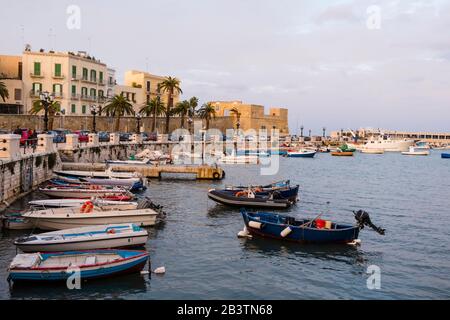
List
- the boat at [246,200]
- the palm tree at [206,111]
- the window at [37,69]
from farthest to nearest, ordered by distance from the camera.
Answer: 1. the palm tree at [206,111]
2. the window at [37,69]
3. the boat at [246,200]

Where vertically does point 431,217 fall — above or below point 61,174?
below

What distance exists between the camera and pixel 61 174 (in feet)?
129

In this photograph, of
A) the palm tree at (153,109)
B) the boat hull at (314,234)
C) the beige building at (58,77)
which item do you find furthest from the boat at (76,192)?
the palm tree at (153,109)

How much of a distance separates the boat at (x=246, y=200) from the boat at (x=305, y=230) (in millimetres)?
7271

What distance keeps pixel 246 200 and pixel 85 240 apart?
15293 mm

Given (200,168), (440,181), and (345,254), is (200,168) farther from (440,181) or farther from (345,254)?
(440,181)

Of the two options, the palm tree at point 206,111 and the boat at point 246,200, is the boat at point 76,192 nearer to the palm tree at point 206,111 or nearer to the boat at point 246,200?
the boat at point 246,200

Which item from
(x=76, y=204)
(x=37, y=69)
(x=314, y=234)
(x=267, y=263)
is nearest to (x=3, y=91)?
(x=37, y=69)

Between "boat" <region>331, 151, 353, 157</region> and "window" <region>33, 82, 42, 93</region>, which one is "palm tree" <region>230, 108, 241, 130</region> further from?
"window" <region>33, 82, 42, 93</region>

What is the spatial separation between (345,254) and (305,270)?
3.54m

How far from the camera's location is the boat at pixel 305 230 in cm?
2436

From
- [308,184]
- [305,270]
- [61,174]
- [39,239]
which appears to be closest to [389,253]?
[305,270]

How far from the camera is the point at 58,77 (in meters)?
72.0

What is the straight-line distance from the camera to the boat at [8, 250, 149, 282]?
1683cm
